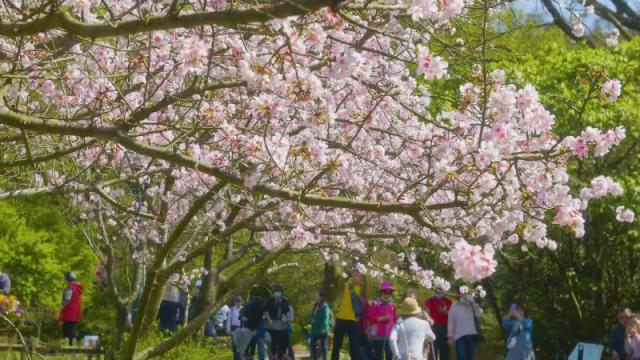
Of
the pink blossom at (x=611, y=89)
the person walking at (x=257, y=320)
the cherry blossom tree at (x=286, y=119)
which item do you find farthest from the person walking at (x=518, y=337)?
the pink blossom at (x=611, y=89)

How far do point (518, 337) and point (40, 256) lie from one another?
453 inches

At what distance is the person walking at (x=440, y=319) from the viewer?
1586 centimetres

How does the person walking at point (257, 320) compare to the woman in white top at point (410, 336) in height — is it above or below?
above

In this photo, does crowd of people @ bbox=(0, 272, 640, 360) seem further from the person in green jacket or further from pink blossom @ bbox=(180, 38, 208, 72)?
pink blossom @ bbox=(180, 38, 208, 72)

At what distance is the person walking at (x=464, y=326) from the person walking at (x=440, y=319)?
1111mm

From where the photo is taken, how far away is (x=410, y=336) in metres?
11.9

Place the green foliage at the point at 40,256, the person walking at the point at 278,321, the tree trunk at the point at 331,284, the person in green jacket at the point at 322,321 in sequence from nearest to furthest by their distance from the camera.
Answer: the person walking at the point at 278,321 → the person in green jacket at the point at 322,321 → the green foliage at the point at 40,256 → the tree trunk at the point at 331,284

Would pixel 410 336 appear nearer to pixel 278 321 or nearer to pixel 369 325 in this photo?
pixel 369 325

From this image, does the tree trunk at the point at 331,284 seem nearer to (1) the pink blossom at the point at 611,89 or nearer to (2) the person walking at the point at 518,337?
(2) the person walking at the point at 518,337

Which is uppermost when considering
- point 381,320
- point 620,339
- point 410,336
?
point 381,320

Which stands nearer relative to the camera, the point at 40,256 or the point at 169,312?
the point at 40,256

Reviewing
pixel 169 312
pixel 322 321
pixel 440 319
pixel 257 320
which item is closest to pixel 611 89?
pixel 440 319

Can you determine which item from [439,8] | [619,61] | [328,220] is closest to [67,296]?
[328,220]

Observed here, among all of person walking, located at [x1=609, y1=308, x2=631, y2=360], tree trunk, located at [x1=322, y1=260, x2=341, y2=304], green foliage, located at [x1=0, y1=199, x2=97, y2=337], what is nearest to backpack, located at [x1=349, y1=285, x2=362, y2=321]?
person walking, located at [x1=609, y1=308, x2=631, y2=360]
